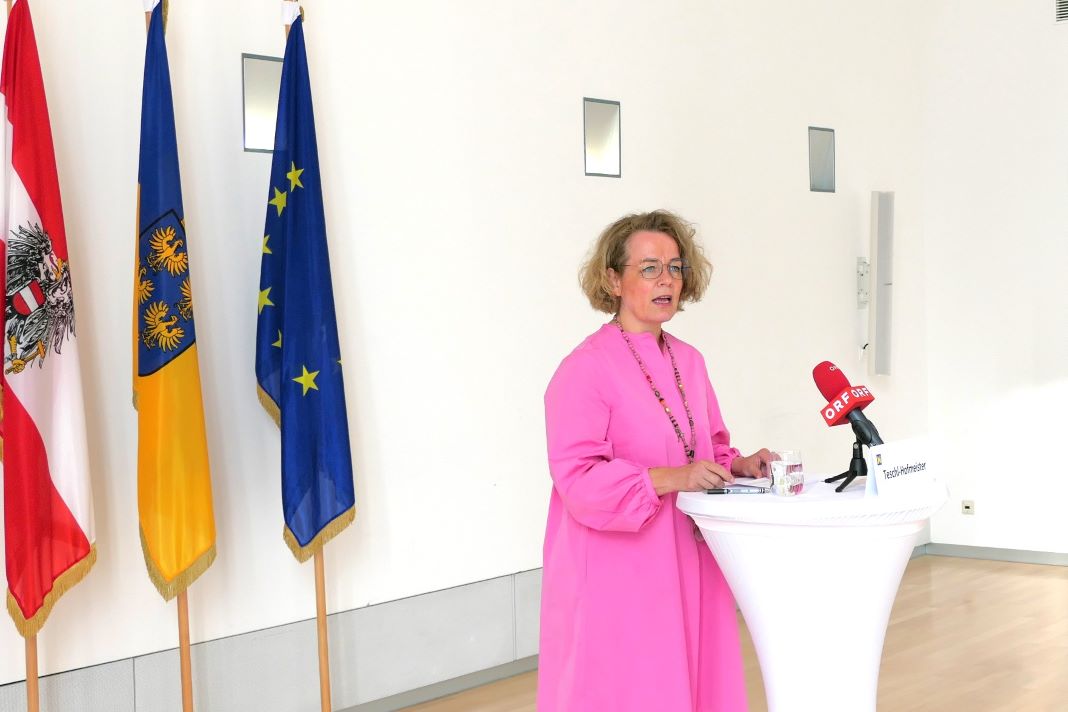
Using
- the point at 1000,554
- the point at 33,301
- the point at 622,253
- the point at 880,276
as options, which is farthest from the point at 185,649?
the point at 1000,554

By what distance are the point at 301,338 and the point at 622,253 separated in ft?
4.96

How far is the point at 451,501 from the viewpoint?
4934mm

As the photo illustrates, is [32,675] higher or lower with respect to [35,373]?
lower

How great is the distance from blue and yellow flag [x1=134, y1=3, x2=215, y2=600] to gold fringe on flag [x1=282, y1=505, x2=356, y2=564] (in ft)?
1.16

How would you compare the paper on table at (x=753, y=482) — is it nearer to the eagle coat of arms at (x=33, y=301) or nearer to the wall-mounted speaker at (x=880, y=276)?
the eagle coat of arms at (x=33, y=301)

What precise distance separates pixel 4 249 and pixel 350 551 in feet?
5.98

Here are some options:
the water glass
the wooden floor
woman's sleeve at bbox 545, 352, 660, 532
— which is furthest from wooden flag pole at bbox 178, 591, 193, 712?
the water glass

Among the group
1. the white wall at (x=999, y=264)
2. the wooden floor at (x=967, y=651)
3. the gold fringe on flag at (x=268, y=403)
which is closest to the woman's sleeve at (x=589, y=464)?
the gold fringe on flag at (x=268, y=403)

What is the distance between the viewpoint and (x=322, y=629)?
4.27 meters

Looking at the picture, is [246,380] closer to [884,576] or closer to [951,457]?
[884,576]

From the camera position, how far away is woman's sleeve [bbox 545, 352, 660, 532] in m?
2.68

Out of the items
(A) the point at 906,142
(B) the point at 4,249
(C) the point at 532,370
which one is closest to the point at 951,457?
(A) the point at 906,142

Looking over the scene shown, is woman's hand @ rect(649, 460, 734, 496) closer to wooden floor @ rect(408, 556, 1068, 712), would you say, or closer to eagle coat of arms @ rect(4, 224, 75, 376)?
eagle coat of arms @ rect(4, 224, 75, 376)

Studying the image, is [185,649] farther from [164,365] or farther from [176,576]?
[164,365]
